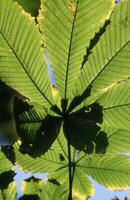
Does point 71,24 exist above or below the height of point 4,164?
above

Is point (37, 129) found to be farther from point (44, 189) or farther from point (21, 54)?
point (44, 189)

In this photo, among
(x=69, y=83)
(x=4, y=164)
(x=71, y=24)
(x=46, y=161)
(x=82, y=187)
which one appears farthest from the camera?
(x=82, y=187)

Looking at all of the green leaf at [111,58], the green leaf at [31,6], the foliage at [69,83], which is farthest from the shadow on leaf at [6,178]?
the green leaf at [31,6]

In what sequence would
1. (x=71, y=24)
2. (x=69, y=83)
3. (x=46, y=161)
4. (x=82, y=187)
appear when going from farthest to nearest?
(x=82, y=187) < (x=46, y=161) < (x=69, y=83) < (x=71, y=24)

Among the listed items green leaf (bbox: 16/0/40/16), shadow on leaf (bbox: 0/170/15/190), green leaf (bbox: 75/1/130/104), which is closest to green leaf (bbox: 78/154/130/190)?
shadow on leaf (bbox: 0/170/15/190)

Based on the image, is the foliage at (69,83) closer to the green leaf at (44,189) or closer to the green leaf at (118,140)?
the green leaf at (118,140)

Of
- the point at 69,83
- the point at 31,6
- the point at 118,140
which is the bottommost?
the point at 118,140

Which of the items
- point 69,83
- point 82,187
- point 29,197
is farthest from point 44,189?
point 69,83
